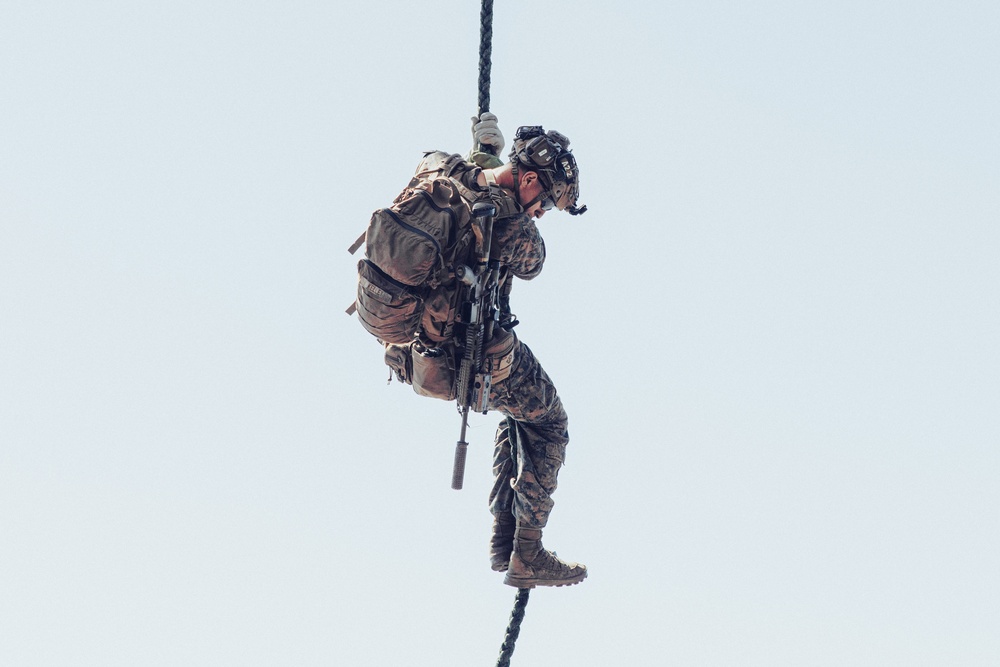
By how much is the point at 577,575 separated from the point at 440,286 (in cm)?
439

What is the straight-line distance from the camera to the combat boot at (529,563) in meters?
19.6

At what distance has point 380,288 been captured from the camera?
56.2 ft

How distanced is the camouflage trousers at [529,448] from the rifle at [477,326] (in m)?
0.79

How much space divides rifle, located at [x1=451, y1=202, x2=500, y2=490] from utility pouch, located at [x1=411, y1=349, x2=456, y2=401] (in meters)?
0.12

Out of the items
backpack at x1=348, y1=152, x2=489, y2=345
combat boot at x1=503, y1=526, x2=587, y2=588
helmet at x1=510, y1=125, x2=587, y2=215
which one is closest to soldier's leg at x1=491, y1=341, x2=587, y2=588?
combat boot at x1=503, y1=526, x2=587, y2=588

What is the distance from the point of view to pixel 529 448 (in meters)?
19.5

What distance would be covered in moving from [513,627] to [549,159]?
5.47 metres

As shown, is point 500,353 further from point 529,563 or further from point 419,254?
point 529,563

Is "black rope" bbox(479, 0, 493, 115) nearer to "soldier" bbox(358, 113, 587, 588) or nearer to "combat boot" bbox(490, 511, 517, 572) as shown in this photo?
"soldier" bbox(358, 113, 587, 588)

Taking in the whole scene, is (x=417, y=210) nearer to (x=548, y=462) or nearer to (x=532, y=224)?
(x=532, y=224)

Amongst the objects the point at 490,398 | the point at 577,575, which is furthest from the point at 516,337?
the point at 577,575

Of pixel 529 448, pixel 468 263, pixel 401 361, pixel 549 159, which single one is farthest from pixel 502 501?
pixel 549 159

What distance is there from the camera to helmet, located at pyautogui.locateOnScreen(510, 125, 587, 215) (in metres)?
17.7

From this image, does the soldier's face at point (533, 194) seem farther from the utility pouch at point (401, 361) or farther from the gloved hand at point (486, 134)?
the utility pouch at point (401, 361)
